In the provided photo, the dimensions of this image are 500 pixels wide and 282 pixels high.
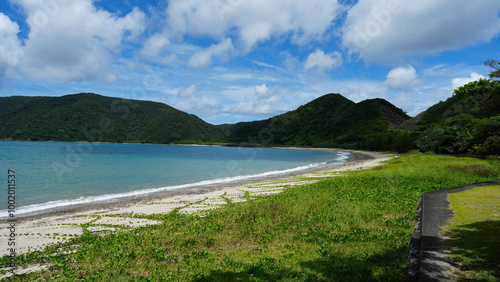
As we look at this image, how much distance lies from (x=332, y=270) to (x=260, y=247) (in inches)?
128

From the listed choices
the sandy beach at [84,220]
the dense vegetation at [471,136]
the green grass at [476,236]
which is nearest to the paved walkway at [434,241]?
the green grass at [476,236]

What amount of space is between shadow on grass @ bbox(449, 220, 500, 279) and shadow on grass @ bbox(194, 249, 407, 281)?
1284 mm

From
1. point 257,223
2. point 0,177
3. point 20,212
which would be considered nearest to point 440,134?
point 257,223

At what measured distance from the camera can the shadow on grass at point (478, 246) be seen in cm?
529

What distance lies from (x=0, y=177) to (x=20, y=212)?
73.2 feet

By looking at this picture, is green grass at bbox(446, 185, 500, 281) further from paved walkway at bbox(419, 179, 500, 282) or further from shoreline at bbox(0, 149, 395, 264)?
shoreline at bbox(0, 149, 395, 264)

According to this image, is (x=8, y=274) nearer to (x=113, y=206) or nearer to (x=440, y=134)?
(x=113, y=206)

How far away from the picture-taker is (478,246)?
6.19m

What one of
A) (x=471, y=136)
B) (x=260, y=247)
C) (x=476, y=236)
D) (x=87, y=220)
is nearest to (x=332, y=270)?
(x=260, y=247)

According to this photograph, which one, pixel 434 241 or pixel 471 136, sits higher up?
pixel 471 136

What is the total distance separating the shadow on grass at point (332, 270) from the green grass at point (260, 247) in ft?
0.08

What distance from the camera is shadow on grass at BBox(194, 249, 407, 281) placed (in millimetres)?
6609

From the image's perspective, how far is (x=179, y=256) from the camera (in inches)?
374

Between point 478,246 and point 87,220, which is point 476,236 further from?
point 87,220
